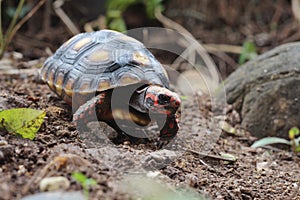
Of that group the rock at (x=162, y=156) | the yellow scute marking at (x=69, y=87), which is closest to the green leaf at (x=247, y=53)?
the yellow scute marking at (x=69, y=87)

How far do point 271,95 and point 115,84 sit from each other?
4.89 ft

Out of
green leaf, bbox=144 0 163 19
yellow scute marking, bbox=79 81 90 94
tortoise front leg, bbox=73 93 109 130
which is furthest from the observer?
green leaf, bbox=144 0 163 19

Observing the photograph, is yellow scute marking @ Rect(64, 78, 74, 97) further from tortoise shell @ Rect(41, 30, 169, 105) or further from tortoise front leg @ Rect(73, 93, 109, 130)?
tortoise front leg @ Rect(73, 93, 109, 130)

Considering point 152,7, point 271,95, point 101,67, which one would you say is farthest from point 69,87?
point 152,7

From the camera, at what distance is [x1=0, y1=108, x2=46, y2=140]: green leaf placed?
2092mm

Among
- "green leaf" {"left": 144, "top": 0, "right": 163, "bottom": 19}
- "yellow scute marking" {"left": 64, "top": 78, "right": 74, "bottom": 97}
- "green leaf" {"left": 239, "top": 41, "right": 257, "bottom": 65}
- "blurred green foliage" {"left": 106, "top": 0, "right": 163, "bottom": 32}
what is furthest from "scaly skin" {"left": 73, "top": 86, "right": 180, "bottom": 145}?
"green leaf" {"left": 144, "top": 0, "right": 163, "bottom": 19}

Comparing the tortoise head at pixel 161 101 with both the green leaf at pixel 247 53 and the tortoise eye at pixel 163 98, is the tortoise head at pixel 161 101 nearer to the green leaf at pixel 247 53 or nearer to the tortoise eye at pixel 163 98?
the tortoise eye at pixel 163 98

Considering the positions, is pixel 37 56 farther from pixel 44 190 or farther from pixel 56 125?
pixel 44 190

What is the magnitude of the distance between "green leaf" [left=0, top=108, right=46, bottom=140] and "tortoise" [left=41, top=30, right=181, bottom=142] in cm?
47

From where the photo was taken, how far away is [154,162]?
2129 mm

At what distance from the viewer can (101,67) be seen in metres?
2.69

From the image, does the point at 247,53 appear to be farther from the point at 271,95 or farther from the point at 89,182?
the point at 89,182

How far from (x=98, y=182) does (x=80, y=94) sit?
3.92ft

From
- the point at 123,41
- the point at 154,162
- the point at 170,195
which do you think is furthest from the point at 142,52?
the point at 170,195
